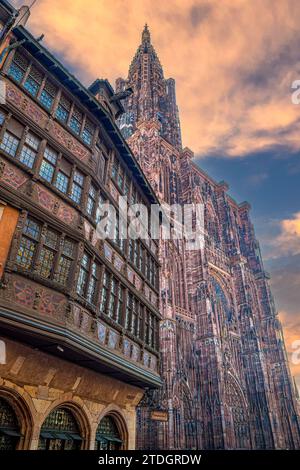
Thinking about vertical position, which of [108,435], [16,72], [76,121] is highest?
[76,121]

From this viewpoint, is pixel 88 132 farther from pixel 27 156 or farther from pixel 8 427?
pixel 8 427

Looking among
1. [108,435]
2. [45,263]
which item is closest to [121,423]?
[108,435]

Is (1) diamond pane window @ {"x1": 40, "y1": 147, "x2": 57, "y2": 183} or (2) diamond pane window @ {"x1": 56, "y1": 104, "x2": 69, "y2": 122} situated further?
(2) diamond pane window @ {"x1": 56, "y1": 104, "x2": 69, "y2": 122}

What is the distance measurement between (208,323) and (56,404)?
82.5ft

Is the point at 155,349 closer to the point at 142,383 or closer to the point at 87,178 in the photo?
the point at 142,383

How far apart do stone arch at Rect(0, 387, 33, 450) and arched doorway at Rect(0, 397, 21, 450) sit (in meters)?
0.07

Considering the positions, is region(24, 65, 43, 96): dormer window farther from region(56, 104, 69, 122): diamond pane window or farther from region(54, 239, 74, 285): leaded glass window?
region(54, 239, 74, 285): leaded glass window

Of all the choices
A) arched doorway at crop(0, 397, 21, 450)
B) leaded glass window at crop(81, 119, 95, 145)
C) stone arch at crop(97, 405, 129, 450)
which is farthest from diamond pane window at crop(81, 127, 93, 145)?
stone arch at crop(97, 405, 129, 450)

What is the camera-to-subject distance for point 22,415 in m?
7.75

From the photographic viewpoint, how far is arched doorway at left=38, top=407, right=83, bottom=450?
8.48m

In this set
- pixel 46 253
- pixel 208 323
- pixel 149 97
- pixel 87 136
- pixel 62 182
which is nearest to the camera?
pixel 46 253

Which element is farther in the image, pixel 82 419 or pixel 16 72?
pixel 82 419

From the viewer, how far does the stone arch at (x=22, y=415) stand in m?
7.54

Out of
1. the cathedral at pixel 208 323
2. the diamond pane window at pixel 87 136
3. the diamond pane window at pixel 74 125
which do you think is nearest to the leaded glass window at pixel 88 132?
the diamond pane window at pixel 87 136
